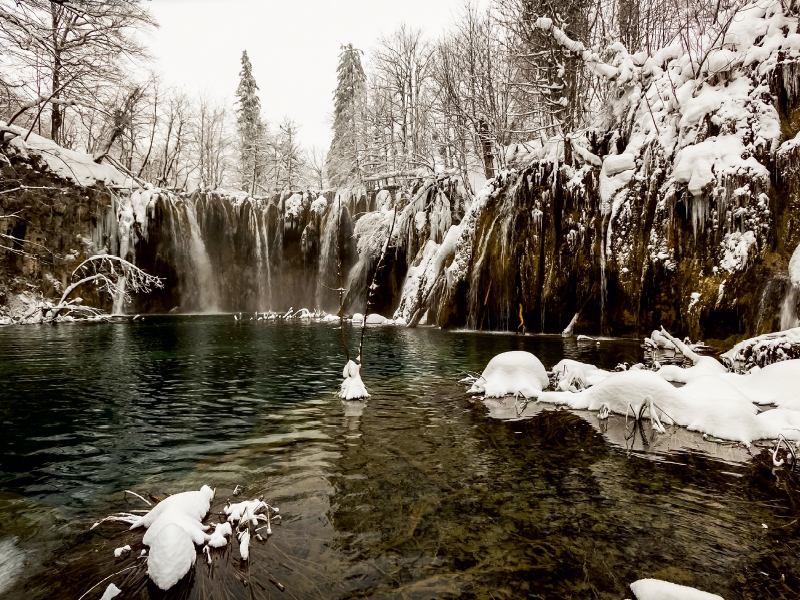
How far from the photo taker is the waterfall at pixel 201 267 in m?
31.8

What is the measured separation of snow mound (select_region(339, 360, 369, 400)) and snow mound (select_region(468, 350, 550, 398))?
6.95 ft

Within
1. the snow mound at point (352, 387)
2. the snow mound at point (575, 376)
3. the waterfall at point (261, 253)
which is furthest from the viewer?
the waterfall at point (261, 253)

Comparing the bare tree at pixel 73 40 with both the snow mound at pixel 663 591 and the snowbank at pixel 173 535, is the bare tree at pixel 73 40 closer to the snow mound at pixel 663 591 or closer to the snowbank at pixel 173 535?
the snowbank at pixel 173 535

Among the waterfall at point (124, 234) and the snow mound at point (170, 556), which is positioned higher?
the waterfall at point (124, 234)

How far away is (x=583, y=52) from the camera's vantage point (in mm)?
16406

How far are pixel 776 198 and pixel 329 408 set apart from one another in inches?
501

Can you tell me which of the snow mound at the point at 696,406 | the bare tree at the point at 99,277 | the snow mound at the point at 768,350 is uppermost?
the bare tree at the point at 99,277

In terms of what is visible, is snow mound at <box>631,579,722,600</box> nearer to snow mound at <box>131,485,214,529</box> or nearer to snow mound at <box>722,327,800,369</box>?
snow mound at <box>131,485,214,529</box>

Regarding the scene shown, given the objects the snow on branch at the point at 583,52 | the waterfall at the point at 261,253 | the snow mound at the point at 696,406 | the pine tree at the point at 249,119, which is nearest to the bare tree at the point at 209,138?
the pine tree at the point at 249,119

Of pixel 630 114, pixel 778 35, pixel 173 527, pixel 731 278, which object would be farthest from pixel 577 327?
pixel 173 527

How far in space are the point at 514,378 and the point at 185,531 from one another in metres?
6.13

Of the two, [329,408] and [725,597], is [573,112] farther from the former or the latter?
[725,597]

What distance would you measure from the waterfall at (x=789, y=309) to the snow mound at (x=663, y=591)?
34.9 ft

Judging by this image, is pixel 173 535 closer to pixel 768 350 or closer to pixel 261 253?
pixel 768 350
